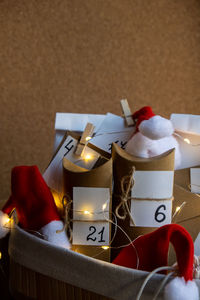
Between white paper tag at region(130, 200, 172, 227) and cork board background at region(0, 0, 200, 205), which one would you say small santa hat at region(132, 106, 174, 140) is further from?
cork board background at region(0, 0, 200, 205)

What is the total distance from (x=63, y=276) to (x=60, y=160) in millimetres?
279

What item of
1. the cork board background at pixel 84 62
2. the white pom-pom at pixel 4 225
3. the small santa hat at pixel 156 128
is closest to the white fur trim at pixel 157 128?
the small santa hat at pixel 156 128

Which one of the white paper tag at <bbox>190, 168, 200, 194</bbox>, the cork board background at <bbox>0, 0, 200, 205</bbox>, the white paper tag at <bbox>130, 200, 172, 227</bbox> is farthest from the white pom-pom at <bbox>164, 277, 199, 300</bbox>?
the cork board background at <bbox>0, 0, 200, 205</bbox>

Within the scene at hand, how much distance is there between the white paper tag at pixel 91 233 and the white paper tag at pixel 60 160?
0.45ft

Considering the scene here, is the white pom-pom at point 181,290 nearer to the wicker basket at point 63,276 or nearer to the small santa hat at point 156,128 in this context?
the wicker basket at point 63,276

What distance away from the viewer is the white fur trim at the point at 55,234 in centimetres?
70

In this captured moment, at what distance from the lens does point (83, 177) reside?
2.23ft

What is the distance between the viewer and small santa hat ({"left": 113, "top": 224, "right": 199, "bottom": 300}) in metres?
0.53

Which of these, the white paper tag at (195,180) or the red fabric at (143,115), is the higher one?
the red fabric at (143,115)

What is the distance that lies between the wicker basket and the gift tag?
0.07 m

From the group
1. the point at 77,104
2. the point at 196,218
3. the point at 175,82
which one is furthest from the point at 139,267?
the point at 175,82

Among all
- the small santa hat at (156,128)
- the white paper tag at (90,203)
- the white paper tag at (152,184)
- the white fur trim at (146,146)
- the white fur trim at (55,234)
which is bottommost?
the white fur trim at (55,234)

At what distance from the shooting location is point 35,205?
2.41ft

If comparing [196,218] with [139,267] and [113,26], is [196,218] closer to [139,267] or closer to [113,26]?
[139,267]
